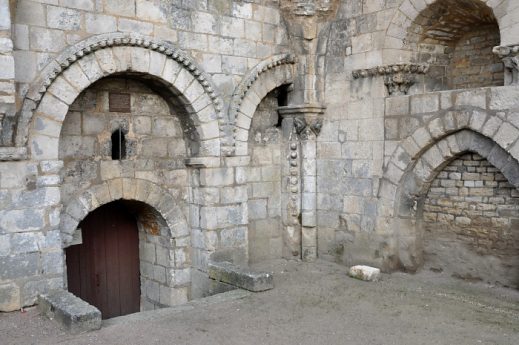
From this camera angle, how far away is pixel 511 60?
17.6 feet

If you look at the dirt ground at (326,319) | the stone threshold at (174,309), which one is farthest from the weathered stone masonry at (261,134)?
the stone threshold at (174,309)

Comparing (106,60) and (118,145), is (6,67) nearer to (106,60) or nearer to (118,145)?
(106,60)

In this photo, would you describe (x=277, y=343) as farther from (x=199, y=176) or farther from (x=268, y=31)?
(x=268, y=31)

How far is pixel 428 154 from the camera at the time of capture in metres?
6.25

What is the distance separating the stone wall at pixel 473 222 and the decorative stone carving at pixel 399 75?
43.0 inches

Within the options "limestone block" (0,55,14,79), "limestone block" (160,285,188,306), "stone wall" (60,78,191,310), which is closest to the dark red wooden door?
"stone wall" (60,78,191,310)

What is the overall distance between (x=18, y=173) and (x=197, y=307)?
2161 mm

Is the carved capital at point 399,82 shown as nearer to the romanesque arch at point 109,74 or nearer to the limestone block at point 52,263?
the romanesque arch at point 109,74

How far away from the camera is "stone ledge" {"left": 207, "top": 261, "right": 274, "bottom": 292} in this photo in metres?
5.78

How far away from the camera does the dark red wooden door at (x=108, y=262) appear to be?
6.62 metres

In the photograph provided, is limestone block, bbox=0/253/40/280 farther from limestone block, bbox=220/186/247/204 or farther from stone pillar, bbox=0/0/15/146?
limestone block, bbox=220/186/247/204

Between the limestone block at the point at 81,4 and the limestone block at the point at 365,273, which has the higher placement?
the limestone block at the point at 81,4

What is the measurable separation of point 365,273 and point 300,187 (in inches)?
65.3

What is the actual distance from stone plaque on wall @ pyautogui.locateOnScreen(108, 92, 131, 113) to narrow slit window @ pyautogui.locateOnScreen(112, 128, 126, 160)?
9.7 inches
